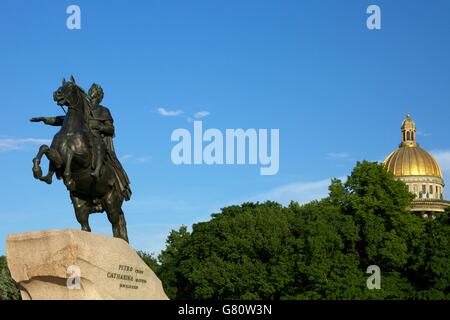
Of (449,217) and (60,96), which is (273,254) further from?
(60,96)

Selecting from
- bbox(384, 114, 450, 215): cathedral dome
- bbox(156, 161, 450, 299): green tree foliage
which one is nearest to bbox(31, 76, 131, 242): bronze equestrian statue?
bbox(156, 161, 450, 299): green tree foliage

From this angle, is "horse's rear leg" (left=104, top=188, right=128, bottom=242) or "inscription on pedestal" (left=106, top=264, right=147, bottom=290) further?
"horse's rear leg" (left=104, top=188, right=128, bottom=242)

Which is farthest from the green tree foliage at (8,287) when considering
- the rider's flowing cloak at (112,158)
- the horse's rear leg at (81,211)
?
the horse's rear leg at (81,211)

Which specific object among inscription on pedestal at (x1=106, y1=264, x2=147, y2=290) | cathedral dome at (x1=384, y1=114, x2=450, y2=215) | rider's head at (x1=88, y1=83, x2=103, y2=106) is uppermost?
cathedral dome at (x1=384, y1=114, x2=450, y2=215)

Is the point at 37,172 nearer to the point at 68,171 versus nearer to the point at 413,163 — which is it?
the point at 68,171

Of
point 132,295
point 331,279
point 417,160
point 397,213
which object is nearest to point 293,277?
point 331,279

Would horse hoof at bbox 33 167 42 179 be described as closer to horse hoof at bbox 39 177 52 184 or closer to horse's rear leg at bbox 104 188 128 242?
horse hoof at bbox 39 177 52 184

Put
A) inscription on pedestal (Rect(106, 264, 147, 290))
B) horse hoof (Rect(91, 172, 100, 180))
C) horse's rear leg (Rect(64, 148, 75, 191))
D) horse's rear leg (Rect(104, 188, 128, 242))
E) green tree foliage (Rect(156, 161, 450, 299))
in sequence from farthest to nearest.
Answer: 1. green tree foliage (Rect(156, 161, 450, 299))
2. horse's rear leg (Rect(104, 188, 128, 242))
3. horse hoof (Rect(91, 172, 100, 180))
4. horse's rear leg (Rect(64, 148, 75, 191))
5. inscription on pedestal (Rect(106, 264, 147, 290))

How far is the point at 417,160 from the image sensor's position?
14562 centimetres

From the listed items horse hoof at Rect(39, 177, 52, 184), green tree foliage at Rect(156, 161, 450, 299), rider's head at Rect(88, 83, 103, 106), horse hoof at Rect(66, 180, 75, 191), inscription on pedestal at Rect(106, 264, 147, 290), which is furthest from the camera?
green tree foliage at Rect(156, 161, 450, 299)

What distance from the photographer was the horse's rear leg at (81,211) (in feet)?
75.9

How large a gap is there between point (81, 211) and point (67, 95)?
2904mm

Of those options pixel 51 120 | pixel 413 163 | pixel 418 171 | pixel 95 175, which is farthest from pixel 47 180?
pixel 413 163

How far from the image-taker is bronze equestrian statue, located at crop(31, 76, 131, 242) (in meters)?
21.8
